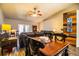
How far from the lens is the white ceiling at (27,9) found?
2.07m

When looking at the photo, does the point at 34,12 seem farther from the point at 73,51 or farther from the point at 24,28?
the point at 73,51

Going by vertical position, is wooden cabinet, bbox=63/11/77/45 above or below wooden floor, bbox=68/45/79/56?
above

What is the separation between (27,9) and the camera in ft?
6.85

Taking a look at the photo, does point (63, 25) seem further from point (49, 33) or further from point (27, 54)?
point (27, 54)

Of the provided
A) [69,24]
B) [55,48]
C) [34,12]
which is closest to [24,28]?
[34,12]

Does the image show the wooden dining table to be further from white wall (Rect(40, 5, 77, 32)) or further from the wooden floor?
white wall (Rect(40, 5, 77, 32))

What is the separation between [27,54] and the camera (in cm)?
212

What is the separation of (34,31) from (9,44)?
536 mm

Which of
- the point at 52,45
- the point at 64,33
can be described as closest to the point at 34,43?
the point at 52,45

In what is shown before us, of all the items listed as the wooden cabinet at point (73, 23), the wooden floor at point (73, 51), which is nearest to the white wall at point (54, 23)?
the wooden cabinet at point (73, 23)

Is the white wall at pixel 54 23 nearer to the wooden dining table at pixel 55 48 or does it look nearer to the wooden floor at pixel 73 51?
the wooden dining table at pixel 55 48

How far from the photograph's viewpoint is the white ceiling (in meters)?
2.07

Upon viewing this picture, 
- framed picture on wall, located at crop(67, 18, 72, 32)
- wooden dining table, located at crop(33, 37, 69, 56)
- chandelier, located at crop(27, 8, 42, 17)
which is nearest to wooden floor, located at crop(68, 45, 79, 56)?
wooden dining table, located at crop(33, 37, 69, 56)

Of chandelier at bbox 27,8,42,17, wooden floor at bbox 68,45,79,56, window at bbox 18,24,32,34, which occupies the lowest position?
wooden floor at bbox 68,45,79,56
